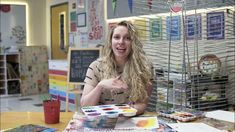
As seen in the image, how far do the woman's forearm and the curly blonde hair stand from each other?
0.14m

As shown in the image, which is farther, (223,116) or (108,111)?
(223,116)

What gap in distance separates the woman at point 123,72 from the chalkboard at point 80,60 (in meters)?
2.68

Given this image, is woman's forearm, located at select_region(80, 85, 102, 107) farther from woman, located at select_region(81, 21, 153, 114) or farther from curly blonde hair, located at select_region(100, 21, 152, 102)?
curly blonde hair, located at select_region(100, 21, 152, 102)

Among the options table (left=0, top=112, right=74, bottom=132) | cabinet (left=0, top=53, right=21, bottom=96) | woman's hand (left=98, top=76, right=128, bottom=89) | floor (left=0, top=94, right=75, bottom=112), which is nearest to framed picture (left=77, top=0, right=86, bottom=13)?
floor (left=0, top=94, right=75, bottom=112)

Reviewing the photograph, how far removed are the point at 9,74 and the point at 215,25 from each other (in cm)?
535

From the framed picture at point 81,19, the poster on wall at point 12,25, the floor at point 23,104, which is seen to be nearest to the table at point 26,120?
the floor at point 23,104

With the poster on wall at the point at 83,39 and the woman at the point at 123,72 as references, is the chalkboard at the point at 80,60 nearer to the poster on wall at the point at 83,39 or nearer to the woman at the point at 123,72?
the poster on wall at the point at 83,39

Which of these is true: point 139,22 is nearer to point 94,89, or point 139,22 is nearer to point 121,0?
point 121,0

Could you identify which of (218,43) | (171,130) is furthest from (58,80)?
(171,130)

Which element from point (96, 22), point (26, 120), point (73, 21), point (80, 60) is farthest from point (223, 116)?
point (73, 21)

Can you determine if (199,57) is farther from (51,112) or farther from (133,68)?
(51,112)

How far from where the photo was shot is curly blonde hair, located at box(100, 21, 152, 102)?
6.39ft

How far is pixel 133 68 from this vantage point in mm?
1981

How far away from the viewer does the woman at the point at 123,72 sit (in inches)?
76.4
